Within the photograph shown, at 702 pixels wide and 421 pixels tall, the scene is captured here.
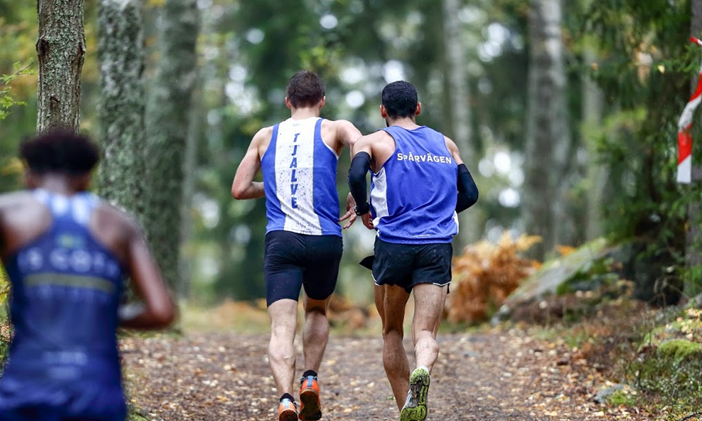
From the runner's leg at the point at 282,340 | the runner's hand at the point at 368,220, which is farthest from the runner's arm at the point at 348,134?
the runner's leg at the point at 282,340

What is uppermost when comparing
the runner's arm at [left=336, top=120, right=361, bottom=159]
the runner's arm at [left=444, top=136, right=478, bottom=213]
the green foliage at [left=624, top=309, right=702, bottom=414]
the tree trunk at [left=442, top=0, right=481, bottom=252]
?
the tree trunk at [left=442, top=0, right=481, bottom=252]

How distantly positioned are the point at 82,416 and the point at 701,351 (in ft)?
18.4

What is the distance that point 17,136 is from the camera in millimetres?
20156

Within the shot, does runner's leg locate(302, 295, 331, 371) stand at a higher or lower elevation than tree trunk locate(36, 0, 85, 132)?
lower

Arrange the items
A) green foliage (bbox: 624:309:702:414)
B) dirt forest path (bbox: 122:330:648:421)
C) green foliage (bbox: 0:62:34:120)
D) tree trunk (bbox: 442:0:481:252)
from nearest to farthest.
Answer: green foliage (bbox: 0:62:34:120), green foliage (bbox: 624:309:702:414), dirt forest path (bbox: 122:330:648:421), tree trunk (bbox: 442:0:481:252)

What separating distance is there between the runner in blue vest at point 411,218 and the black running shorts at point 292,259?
0.34 m

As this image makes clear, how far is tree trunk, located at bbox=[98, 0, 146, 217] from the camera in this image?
9.78 metres

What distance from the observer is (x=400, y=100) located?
6012 millimetres

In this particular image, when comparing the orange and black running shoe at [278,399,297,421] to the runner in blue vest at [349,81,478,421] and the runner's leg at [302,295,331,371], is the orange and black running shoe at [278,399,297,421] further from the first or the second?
the runner in blue vest at [349,81,478,421]

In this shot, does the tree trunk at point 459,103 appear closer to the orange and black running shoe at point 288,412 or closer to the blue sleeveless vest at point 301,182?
the blue sleeveless vest at point 301,182

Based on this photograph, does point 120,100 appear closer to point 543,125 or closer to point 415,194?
point 415,194

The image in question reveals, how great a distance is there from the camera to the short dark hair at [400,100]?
601cm

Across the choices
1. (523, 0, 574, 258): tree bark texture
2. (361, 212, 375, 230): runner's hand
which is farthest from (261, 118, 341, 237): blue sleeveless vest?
(523, 0, 574, 258): tree bark texture

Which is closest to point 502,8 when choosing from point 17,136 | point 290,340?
point 17,136
